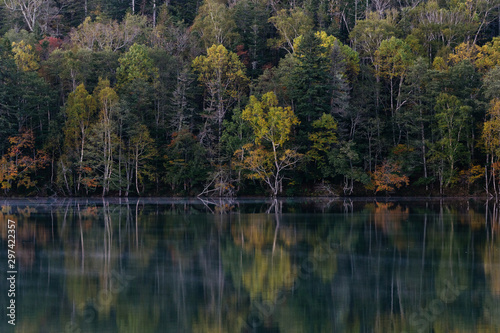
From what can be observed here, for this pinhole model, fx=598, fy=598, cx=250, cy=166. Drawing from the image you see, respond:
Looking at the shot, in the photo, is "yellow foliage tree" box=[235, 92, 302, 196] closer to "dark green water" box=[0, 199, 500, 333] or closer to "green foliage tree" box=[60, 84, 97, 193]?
"green foliage tree" box=[60, 84, 97, 193]

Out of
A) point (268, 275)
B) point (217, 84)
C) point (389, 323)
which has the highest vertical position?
point (217, 84)

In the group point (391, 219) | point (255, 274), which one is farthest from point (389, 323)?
point (391, 219)

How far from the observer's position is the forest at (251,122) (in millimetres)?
53219

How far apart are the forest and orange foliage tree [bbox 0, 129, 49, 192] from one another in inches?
7.2

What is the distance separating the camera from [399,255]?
2183 cm

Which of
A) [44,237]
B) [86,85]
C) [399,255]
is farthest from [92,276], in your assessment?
[86,85]

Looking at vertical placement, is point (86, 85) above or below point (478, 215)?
above

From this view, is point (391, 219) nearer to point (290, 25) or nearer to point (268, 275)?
point (268, 275)

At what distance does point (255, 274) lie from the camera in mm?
18469

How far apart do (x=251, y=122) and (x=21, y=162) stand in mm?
20539

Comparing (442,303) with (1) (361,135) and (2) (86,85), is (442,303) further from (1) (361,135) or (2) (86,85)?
(2) (86,85)

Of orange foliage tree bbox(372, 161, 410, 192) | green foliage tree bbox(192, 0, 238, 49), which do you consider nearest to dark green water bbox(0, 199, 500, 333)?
orange foliage tree bbox(372, 161, 410, 192)

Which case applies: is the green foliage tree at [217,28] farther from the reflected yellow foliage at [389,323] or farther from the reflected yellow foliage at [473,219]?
the reflected yellow foliage at [389,323]

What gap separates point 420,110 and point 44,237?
128ft
